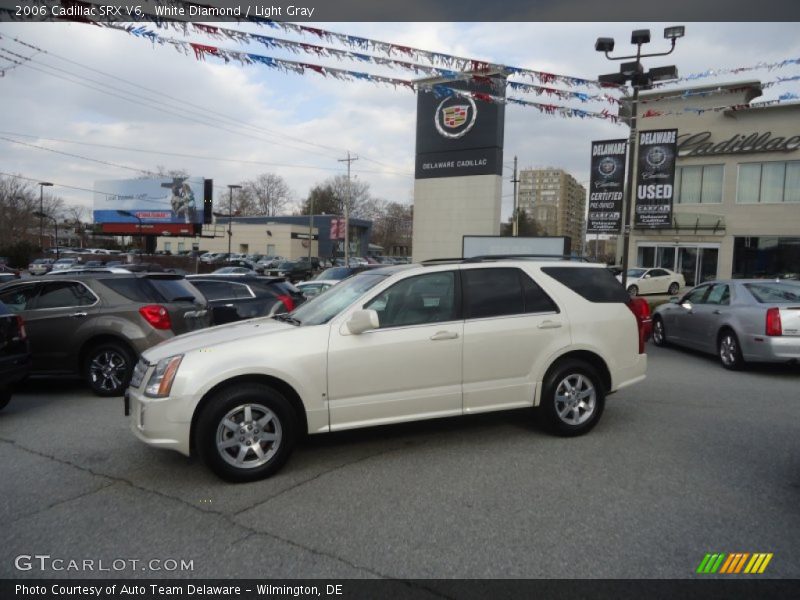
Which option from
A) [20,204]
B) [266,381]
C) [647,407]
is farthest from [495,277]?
[20,204]

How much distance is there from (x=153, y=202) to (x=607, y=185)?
52167mm

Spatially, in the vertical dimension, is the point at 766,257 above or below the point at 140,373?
above

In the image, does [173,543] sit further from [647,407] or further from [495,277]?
[647,407]

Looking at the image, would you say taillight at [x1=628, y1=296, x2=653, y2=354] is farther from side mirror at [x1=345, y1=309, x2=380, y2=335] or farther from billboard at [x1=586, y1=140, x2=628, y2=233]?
billboard at [x1=586, y1=140, x2=628, y2=233]

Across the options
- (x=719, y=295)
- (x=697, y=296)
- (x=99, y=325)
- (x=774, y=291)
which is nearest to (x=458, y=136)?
(x=697, y=296)

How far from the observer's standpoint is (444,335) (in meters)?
5.02

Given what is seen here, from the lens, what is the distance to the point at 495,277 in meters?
5.50

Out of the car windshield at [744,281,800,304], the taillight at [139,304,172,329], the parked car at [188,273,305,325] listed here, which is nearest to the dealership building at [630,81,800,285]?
the car windshield at [744,281,800,304]

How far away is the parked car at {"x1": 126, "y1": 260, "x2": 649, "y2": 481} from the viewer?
4.40 metres

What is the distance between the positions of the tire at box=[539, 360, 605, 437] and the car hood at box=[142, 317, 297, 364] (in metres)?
2.43

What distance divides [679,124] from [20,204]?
75676mm

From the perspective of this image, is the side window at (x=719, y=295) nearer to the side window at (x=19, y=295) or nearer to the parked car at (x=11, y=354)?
the parked car at (x=11, y=354)

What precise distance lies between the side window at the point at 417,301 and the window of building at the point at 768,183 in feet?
111

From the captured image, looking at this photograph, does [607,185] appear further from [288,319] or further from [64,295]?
[64,295]
